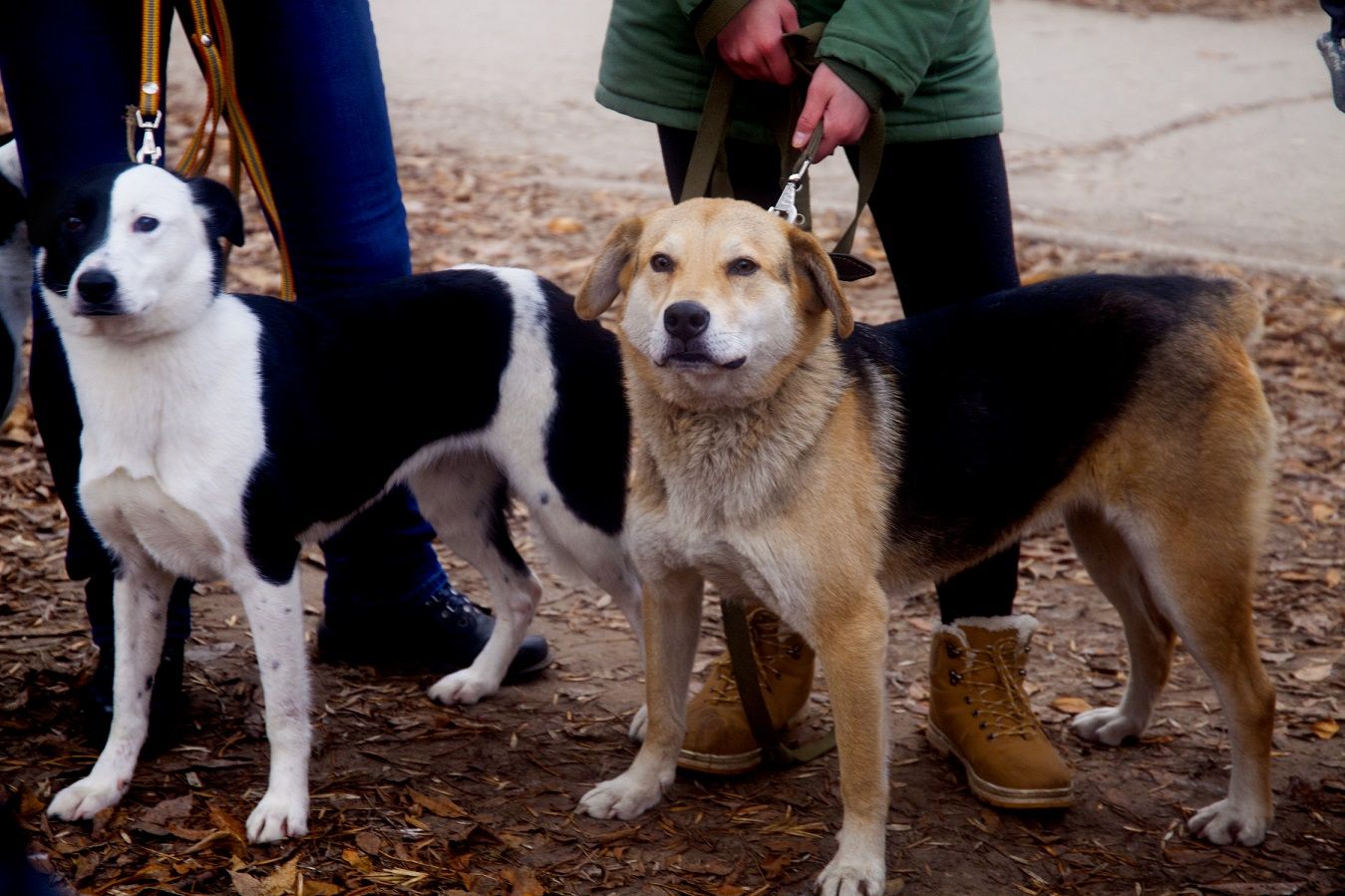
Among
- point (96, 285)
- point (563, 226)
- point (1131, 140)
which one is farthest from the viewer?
point (1131, 140)

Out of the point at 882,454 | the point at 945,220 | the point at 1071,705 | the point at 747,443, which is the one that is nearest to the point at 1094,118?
the point at 1071,705

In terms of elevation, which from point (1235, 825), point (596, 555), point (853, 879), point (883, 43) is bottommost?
point (1235, 825)

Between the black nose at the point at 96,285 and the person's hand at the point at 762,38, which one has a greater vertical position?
the person's hand at the point at 762,38

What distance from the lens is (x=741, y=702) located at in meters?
3.31

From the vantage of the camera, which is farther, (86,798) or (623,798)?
(623,798)

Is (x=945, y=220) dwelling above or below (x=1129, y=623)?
above

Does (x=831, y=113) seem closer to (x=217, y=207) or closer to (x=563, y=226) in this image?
(x=217, y=207)

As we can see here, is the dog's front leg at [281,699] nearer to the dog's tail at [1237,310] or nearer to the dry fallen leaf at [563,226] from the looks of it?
the dog's tail at [1237,310]

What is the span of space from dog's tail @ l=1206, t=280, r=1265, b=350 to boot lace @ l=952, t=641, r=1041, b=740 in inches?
37.2

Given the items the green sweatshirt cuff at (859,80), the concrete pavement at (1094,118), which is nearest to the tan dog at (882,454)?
the green sweatshirt cuff at (859,80)

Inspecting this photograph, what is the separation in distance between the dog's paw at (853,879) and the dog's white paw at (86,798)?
1.58 meters

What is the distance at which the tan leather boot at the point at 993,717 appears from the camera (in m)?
3.07

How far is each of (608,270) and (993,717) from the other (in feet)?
4.81

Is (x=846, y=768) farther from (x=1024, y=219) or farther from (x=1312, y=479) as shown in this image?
(x=1024, y=219)
